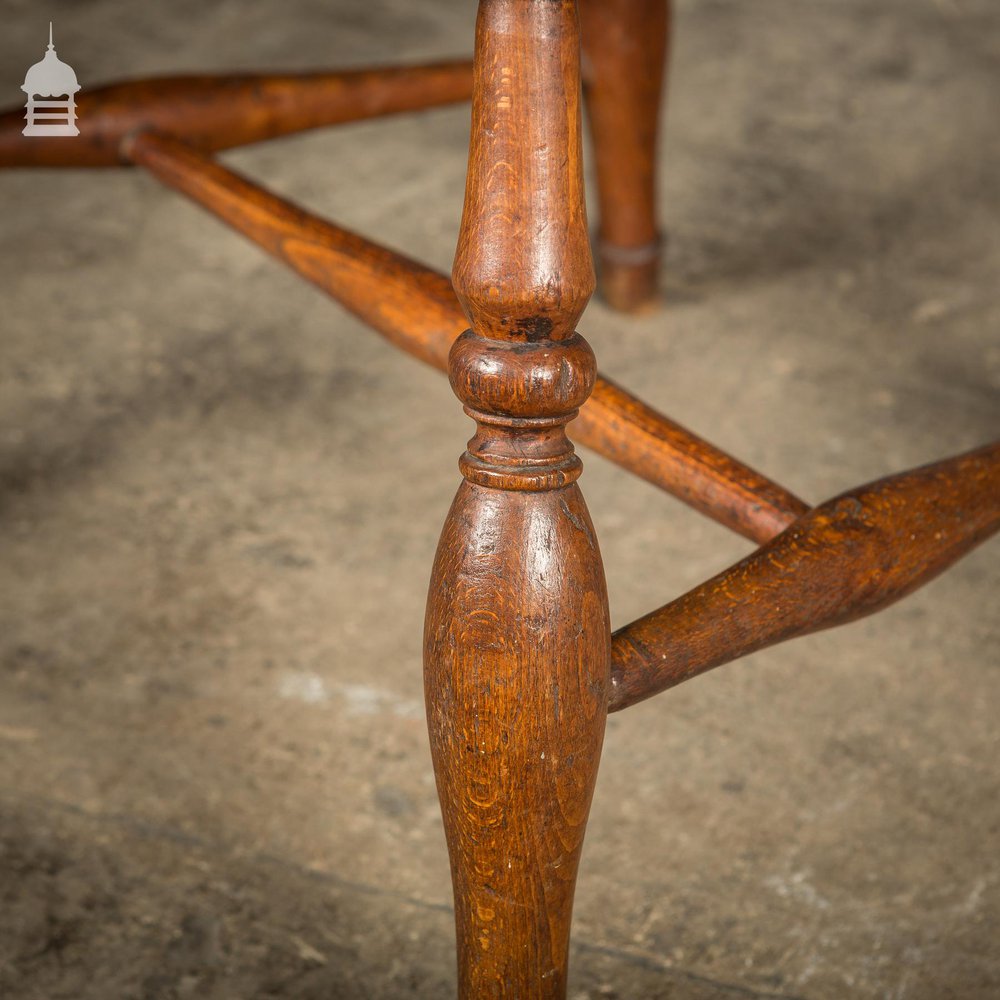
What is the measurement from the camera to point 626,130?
189 centimetres

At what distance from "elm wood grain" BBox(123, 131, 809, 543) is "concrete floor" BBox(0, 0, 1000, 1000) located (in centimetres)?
32

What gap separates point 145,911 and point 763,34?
2.48 meters

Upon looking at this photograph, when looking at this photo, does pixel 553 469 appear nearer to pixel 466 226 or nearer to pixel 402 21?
pixel 466 226

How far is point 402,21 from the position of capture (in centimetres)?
308

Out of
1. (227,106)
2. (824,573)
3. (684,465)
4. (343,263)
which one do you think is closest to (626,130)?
(227,106)

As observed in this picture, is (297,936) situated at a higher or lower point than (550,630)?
lower

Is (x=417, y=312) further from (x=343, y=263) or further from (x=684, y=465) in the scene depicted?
(x=684, y=465)

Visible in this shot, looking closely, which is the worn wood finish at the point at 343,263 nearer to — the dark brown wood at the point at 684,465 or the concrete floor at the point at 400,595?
the dark brown wood at the point at 684,465

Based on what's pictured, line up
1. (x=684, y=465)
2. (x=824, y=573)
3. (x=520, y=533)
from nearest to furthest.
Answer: (x=520, y=533) → (x=824, y=573) → (x=684, y=465)

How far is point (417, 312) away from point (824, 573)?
1.54 feet

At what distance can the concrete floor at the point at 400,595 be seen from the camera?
109 cm

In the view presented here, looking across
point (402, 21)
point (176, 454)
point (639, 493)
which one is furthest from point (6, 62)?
point (639, 493)

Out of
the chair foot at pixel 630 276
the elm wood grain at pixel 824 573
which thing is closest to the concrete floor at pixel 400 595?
the chair foot at pixel 630 276

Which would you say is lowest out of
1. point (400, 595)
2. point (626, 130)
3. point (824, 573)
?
point (400, 595)
